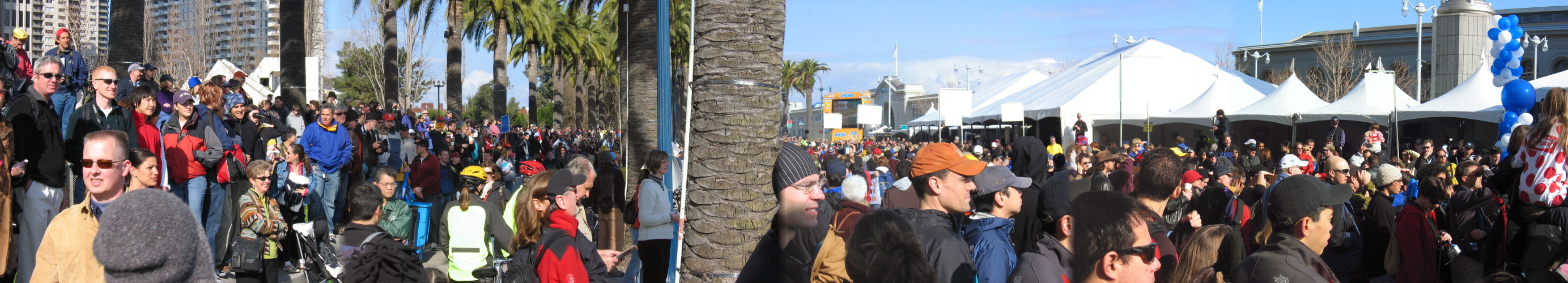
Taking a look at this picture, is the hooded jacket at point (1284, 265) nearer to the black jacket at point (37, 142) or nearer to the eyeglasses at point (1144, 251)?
the eyeglasses at point (1144, 251)

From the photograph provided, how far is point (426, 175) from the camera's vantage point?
11.6m

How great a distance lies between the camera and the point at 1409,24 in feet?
177

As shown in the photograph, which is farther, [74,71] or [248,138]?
[74,71]

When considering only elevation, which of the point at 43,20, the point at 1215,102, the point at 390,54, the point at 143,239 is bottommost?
the point at 143,239

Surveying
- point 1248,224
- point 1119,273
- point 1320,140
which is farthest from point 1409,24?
point 1119,273

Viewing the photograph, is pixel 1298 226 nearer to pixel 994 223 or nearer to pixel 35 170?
pixel 994 223

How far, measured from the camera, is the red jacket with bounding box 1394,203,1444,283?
5.83 metres

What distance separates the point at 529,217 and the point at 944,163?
83.0 inches

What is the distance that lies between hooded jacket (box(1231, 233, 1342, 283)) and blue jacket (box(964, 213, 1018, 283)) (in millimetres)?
813

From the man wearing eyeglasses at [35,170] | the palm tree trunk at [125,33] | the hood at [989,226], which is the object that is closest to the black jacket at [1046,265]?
the hood at [989,226]

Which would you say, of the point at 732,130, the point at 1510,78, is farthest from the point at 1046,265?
the point at 1510,78

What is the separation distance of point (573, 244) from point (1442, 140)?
73.3 ft

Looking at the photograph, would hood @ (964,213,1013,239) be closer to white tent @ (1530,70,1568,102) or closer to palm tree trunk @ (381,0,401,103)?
white tent @ (1530,70,1568,102)

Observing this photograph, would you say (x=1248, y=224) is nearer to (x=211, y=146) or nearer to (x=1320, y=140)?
(x=211, y=146)
